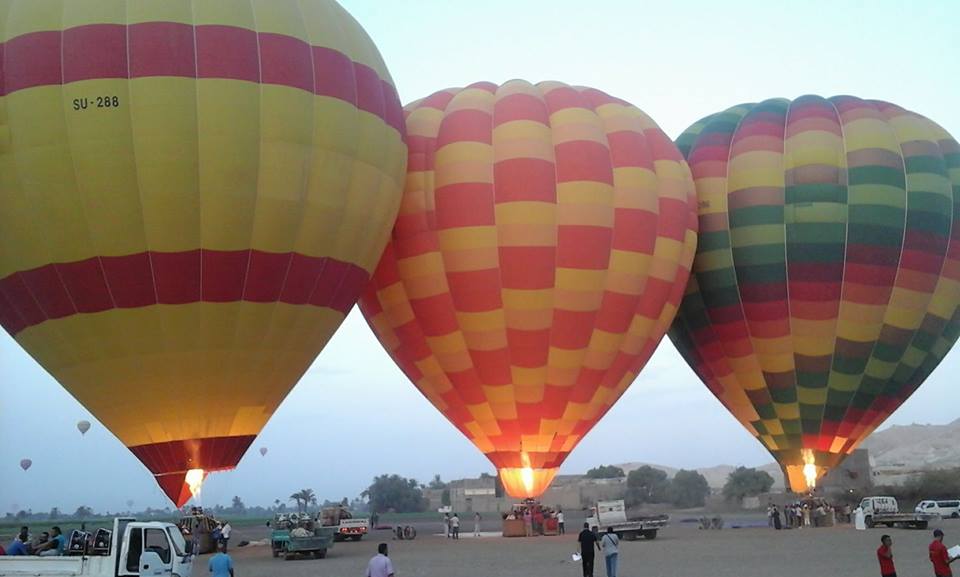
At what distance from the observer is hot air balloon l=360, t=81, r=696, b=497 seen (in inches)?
681

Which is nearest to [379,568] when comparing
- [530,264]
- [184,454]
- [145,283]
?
[145,283]

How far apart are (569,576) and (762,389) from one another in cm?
1021

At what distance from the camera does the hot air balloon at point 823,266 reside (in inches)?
773

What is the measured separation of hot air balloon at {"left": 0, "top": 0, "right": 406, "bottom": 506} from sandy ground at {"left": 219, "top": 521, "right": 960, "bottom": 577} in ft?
8.91

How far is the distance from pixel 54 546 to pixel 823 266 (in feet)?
48.9

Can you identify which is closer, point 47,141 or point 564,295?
point 47,141

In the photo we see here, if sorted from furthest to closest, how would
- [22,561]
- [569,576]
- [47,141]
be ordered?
[47,141] < [569,576] < [22,561]

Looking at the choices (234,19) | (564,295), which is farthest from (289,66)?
(564,295)

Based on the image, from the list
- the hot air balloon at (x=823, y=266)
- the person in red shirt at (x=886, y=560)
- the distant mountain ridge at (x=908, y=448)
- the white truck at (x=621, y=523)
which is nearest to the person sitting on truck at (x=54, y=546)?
the person in red shirt at (x=886, y=560)

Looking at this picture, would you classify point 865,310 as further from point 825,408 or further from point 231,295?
point 231,295

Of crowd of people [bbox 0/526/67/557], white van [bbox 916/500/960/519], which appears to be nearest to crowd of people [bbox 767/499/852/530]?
white van [bbox 916/500/960/519]

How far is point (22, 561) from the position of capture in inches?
353

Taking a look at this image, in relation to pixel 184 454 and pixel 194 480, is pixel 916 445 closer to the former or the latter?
pixel 194 480

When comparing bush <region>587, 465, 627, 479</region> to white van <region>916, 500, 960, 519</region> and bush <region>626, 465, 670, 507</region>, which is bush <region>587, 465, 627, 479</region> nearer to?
bush <region>626, 465, 670, 507</region>
